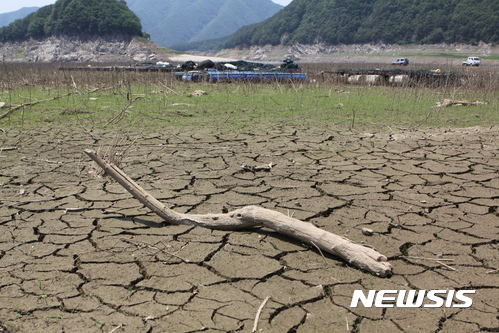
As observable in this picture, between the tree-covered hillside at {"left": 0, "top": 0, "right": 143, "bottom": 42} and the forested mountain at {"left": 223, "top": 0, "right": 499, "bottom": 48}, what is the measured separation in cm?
3580

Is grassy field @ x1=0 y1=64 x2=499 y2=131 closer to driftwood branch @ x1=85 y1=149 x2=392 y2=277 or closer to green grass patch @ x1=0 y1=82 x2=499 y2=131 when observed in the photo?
green grass patch @ x1=0 y1=82 x2=499 y2=131

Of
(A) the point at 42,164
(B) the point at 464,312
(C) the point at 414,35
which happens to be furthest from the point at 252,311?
(C) the point at 414,35

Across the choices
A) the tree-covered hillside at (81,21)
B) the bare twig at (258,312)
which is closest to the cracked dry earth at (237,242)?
the bare twig at (258,312)

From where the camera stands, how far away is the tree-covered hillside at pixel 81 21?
79562 mm

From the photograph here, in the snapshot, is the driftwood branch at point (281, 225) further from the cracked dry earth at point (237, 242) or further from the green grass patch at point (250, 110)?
the green grass patch at point (250, 110)

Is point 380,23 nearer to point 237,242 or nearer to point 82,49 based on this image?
point 82,49

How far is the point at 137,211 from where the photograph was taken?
3.63 m

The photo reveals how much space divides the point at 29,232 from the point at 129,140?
3224mm

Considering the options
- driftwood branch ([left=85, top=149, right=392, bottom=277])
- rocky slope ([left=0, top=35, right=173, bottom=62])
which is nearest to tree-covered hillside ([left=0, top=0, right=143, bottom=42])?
rocky slope ([left=0, top=35, right=173, bottom=62])

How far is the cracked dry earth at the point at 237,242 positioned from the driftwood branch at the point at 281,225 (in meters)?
0.07

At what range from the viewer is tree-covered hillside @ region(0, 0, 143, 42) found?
79562mm

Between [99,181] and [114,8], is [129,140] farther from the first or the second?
[114,8]

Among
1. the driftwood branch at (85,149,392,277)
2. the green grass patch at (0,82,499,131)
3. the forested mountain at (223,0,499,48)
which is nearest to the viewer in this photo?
the driftwood branch at (85,149,392,277)

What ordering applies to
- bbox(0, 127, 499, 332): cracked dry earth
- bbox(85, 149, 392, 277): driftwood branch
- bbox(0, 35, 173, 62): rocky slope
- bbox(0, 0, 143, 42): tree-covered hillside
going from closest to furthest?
1. bbox(0, 127, 499, 332): cracked dry earth
2. bbox(85, 149, 392, 277): driftwood branch
3. bbox(0, 35, 173, 62): rocky slope
4. bbox(0, 0, 143, 42): tree-covered hillside
